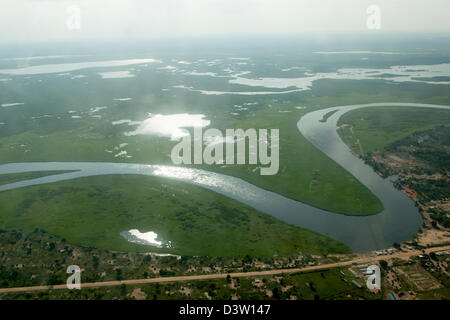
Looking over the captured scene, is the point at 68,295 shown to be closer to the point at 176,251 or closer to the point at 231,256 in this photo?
the point at 176,251

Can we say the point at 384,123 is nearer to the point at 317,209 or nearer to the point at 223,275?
the point at 317,209

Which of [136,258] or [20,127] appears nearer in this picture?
[136,258]

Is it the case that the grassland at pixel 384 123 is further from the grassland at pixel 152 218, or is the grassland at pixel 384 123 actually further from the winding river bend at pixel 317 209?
the grassland at pixel 152 218

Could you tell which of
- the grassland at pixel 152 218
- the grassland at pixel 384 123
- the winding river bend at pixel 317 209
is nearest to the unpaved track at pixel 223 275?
the winding river bend at pixel 317 209

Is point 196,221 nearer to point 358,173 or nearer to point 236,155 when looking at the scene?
point 236,155

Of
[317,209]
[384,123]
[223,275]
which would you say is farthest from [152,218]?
[384,123]

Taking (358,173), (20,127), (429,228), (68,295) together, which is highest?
(20,127)

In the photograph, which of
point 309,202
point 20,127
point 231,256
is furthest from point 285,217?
point 20,127
